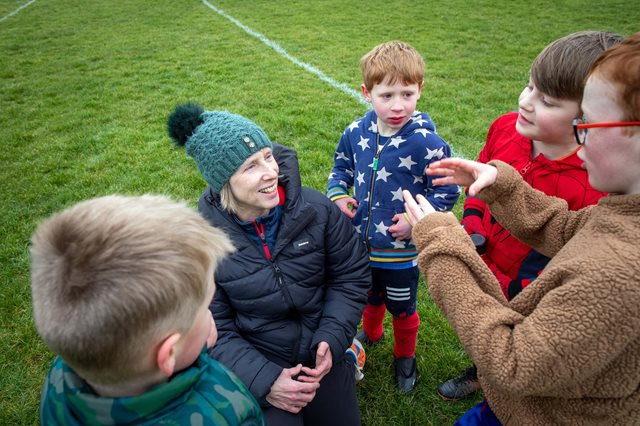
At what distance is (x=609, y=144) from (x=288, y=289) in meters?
1.50

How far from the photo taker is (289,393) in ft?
6.62

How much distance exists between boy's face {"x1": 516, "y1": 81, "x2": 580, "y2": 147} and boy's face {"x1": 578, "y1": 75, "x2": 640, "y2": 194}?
719mm

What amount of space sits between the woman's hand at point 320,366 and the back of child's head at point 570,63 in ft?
5.21

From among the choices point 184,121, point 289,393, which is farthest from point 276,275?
point 184,121

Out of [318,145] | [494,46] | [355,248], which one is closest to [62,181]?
[318,145]

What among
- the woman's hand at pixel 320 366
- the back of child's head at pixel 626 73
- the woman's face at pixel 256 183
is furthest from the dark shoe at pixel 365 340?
→ the back of child's head at pixel 626 73

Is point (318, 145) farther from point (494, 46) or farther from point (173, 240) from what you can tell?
point (494, 46)

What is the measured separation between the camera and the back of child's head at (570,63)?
5.72 ft

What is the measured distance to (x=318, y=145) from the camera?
5.69 m

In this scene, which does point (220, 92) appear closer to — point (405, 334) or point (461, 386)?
point (405, 334)

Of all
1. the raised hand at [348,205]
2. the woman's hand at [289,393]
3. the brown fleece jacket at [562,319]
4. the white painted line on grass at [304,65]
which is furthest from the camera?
the white painted line on grass at [304,65]

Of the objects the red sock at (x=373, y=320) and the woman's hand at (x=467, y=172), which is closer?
the woman's hand at (x=467, y=172)

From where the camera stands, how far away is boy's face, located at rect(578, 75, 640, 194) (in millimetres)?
1088

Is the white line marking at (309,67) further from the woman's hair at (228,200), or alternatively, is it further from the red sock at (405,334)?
the woman's hair at (228,200)
